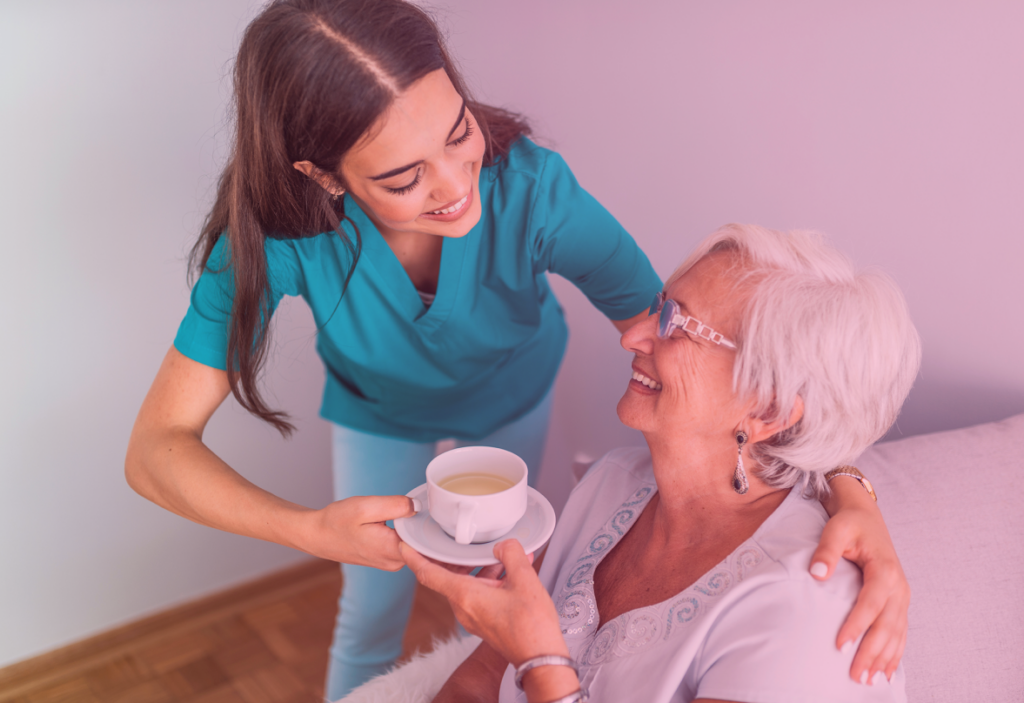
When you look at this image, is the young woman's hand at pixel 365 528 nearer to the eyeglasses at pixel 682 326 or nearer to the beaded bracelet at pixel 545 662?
the beaded bracelet at pixel 545 662

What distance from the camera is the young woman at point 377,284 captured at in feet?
3.46

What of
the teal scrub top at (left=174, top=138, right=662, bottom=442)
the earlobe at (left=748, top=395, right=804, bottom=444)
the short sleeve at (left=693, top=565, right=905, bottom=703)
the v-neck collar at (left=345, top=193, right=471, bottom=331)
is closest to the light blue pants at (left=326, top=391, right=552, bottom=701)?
the teal scrub top at (left=174, top=138, right=662, bottom=442)

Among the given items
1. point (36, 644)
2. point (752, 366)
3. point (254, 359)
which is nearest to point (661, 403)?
point (752, 366)

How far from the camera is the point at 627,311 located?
148 cm

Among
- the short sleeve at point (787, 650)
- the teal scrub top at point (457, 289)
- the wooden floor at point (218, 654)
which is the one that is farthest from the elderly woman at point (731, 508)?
the wooden floor at point (218, 654)

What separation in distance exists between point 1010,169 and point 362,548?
1.29 meters

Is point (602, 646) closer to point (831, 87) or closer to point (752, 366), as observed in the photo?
point (752, 366)

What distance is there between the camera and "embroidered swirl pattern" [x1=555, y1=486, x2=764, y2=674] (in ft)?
3.48

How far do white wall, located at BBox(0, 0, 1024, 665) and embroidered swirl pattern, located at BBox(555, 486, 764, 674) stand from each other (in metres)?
0.71

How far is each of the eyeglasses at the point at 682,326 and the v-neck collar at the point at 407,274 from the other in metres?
0.42

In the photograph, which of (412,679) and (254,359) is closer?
(254,359)

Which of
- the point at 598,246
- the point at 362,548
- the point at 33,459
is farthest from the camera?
the point at 33,459

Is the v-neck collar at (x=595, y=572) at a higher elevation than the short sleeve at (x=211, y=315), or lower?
lower

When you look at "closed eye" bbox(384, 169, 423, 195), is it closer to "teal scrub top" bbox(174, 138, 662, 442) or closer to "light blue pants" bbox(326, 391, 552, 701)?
"teal scrub top" bbox(174, 138, 662, 442)
